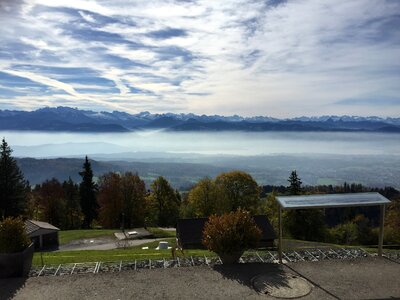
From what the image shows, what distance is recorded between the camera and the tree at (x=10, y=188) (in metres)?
58.8

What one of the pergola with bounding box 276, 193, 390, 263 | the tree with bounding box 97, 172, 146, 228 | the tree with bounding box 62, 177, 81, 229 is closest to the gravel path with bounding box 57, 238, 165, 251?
the tree with bounding box 97, 172, 146, 228

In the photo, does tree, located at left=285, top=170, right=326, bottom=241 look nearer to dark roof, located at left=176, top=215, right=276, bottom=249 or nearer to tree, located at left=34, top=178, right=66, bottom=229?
dark roof, located at left=176, top=215, right=276, bottom=249

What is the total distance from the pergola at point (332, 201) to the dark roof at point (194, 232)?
28.9 m

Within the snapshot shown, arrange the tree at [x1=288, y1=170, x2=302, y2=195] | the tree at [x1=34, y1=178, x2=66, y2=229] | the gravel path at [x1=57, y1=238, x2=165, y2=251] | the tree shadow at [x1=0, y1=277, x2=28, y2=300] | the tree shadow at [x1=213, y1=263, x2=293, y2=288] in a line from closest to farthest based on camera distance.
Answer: the tree shadow at [x1=0, y1=277, x2=28, y2=300], the tree shadow at [x1=213, y1=263, x2=293, y2=288], the gravel path at [x1=57, y1=238, x2=165, y2=251], the tree at [x1=288, y1=170, x2=302, y2=195], the tree at [x1=34, y1=178, x2=66, y2=229]

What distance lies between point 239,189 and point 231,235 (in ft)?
188

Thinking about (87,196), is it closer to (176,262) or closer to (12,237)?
(176,262)

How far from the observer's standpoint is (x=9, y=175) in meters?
60.2

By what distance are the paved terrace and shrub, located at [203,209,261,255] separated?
63 centimetres

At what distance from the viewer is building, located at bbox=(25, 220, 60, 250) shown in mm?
45350

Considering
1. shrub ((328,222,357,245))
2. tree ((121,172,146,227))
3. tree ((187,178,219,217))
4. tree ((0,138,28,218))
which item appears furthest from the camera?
tree ((121,172,146,227))

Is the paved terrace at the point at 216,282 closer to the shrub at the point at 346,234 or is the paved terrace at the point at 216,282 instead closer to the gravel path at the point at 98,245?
the gravel path at the point at 98,245

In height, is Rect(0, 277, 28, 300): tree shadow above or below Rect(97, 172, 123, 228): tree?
above

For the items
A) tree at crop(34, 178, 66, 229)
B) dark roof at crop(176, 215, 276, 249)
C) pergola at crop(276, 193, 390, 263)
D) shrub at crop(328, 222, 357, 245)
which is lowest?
shrub at crop(328, 222, 357, 245)

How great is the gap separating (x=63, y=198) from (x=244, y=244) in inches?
2901
